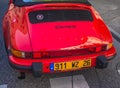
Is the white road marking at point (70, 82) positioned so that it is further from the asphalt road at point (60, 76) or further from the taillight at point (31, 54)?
the taillight at point (31, 54)

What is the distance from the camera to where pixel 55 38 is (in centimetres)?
394

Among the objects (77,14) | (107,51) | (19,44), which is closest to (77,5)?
(77,14)

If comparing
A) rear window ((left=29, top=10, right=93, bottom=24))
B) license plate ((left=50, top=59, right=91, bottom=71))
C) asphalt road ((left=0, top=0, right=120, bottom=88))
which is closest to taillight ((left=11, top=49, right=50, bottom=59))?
license plate ((left=50, top=59, right=91, bottom=71))

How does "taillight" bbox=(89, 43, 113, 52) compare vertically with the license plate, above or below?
above

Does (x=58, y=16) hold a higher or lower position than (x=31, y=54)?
higher

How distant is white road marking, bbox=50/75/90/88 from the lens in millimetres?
4354

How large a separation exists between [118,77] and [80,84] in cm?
74

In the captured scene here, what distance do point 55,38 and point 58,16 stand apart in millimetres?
541

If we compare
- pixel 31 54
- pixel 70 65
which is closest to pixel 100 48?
pixel 70 65

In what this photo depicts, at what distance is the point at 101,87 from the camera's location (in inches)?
171

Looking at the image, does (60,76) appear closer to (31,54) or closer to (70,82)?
(70,82)

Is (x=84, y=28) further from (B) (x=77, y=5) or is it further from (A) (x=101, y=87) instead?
(A) (x=101, y=87)

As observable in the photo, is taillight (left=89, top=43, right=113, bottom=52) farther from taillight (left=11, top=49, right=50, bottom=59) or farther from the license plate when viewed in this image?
taillight (left=11, top=49, right=50, bottom=59)

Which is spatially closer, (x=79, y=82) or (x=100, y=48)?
(x=100, y=48)
